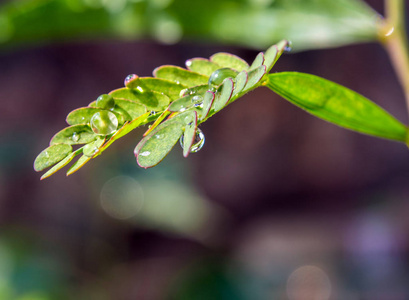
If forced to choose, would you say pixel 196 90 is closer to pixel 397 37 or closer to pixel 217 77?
pixel 217 77

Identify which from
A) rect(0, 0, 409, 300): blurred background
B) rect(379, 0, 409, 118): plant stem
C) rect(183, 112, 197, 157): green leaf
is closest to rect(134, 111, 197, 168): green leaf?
rect(183, 112, 197, 157): green leaf

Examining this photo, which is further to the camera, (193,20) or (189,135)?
(193,20)

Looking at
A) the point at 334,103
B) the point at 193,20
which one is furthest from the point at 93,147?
the point at 193,20

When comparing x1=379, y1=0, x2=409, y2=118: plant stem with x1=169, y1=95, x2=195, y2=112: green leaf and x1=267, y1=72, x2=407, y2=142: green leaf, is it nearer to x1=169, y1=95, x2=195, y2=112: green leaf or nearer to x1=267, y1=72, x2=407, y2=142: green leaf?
x1=267, y1=72, x2=407, y2=142: green leaf

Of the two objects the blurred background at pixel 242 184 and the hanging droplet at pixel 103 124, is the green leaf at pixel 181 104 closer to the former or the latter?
the hanging droplet at pixel 103 124

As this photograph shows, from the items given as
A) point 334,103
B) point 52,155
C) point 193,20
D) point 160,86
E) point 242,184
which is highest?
point 242,184
